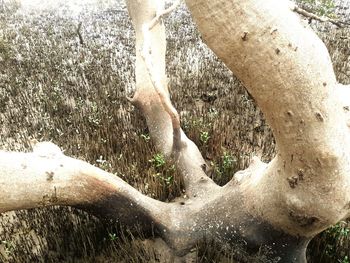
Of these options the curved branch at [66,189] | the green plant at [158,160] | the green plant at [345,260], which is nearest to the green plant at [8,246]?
the curved branch at [66,189]

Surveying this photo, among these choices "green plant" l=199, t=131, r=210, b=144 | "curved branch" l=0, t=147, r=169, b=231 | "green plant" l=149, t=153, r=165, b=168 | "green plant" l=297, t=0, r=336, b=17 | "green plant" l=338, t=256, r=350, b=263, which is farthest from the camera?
"green plant" l=199, t=131, r=210, b=144

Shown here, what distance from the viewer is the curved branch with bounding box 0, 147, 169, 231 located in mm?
2188

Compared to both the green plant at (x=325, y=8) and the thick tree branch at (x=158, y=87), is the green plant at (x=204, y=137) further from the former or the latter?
the green plant at (x=325, y=8)

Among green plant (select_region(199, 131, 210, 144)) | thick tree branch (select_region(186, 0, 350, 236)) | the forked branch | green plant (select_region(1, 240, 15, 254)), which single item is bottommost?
green plant (select_region(1, 240, 15, 254))


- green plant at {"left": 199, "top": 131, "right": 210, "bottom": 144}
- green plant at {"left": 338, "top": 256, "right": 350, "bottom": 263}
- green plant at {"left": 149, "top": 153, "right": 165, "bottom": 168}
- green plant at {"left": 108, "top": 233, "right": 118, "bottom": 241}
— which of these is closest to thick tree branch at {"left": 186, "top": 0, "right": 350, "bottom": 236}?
green plant at {"left": 338, "top": 256, "right": 350, "bottom": 263}

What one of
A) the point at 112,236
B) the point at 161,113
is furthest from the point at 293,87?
the point at 161,113

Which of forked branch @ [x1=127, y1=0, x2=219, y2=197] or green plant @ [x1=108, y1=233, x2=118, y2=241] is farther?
forked branch @ [x1=127, y1=0, x2=219, y2=197]

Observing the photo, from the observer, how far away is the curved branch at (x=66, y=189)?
2188 millimetres

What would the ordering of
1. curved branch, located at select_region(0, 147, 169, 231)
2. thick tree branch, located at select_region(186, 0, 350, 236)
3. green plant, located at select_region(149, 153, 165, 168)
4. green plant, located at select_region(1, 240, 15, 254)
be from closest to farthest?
thick tree branch, located at select_region(186, 0, 350, 236) → curved branch, located at select_region(0, 147, 169, 231) → green plant, located at select_region(1, 240, 15, 254) → green plant, located at select_region(149, 153, 165, 168)

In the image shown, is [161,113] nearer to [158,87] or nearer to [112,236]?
[158,87]

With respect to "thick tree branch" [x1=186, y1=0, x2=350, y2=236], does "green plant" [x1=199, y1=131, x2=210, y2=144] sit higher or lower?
lower

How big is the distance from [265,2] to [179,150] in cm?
188

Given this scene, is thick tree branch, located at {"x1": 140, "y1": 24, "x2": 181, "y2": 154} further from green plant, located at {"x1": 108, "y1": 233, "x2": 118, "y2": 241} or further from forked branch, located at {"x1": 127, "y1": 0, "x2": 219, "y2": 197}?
green plant, located at {"x1": 108, "y1": 233, "x2": 118, "y2": 241}

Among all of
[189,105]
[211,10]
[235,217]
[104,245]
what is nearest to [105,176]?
[104,245]
